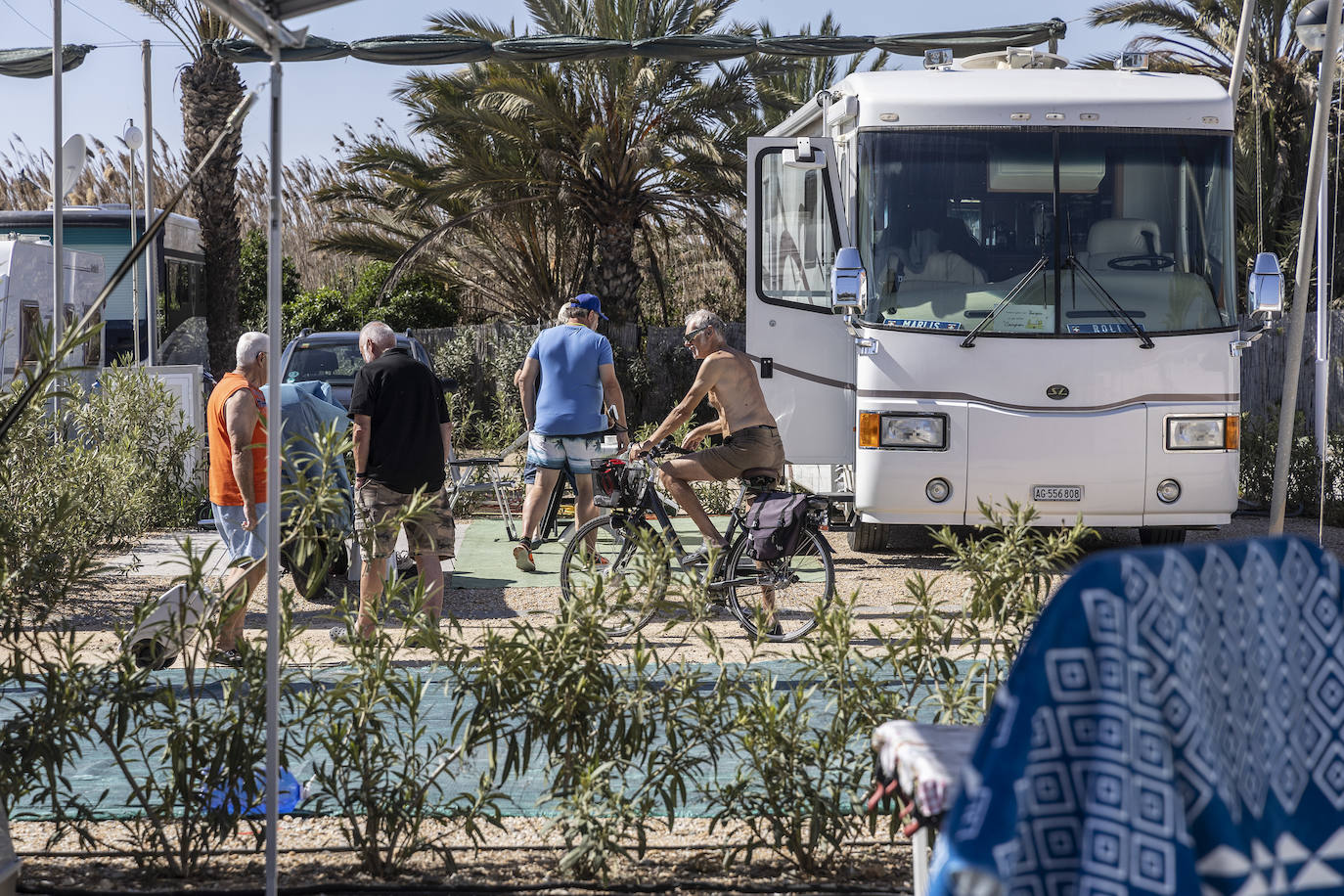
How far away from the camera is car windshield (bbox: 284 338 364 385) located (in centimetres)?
1495

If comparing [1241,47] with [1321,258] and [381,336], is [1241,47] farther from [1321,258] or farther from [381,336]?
[381,336]

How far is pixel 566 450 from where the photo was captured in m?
9.02

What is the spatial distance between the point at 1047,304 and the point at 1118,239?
65 cm

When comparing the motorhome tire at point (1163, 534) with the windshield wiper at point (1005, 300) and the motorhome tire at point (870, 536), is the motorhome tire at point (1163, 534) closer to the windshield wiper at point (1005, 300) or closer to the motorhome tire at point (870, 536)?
the motorhome tire at point (870, 536)

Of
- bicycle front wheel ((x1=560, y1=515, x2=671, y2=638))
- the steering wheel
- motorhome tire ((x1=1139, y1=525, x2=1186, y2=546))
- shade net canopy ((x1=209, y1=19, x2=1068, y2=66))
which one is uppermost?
shade net canopy ((x1=209, y1=19, x2=1068, y2=66))

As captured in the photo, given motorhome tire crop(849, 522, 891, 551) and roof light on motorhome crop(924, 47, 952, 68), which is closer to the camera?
roof light on motorhome crop(924, 47, 952, 68)

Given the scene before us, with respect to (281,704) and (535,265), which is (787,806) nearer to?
(281,704)

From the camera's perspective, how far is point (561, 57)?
11.7 metres

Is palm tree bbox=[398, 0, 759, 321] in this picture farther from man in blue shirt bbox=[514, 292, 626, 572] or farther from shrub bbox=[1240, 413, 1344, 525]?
man in blue shirt bbox=[514, 292, 626, 572]

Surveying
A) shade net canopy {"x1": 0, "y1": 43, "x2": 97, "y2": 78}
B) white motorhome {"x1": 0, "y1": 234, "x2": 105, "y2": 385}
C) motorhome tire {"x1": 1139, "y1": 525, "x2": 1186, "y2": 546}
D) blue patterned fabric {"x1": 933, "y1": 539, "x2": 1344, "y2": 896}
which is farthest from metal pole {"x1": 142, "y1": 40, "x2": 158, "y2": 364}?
blue patterned fabric {"x1": 933, "y1": 539, "x2": 1344, "y2": 896}

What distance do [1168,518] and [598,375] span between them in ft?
12.7

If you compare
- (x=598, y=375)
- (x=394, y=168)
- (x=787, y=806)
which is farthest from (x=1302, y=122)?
(x=787, y=806)

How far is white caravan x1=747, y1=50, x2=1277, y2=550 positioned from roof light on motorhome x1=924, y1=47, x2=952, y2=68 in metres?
0.95

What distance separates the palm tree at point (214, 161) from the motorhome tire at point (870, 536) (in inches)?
476
